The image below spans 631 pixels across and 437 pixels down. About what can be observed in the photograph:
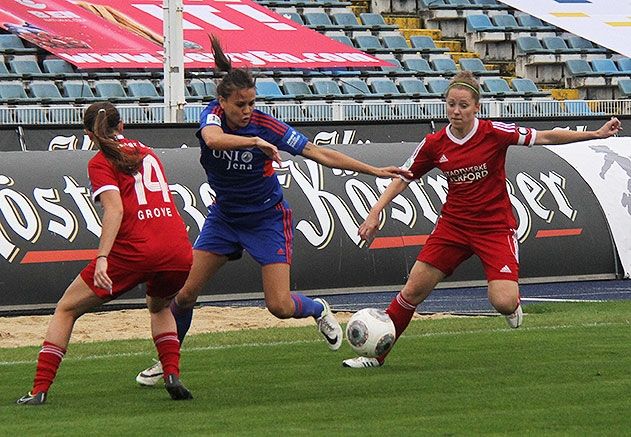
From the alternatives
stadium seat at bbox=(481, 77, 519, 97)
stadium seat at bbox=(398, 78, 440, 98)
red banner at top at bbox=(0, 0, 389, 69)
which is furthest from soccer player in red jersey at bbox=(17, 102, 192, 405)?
stadium seat at bbox=(481, 77, 519, 97)

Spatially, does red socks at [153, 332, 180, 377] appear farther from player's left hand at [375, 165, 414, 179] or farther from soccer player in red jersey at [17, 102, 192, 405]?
player's left hand at [375, 165, 414, 179]

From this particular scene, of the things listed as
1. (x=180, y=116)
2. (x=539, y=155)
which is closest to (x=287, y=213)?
(x=539, y=155)

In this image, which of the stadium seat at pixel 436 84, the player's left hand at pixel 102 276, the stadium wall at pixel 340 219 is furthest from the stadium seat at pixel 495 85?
the player's left hand at pixel 102 276

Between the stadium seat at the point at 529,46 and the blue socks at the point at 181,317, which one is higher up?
the blue socks at the point at 181,317

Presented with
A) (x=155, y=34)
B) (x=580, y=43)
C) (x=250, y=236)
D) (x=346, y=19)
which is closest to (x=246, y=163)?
(x=250, y=236)

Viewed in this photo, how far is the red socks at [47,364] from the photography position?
8.91 metres

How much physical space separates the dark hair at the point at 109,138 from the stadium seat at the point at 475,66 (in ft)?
82.0

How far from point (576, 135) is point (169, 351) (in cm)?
341

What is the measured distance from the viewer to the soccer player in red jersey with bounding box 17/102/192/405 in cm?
889

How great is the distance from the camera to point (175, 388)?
9.14 meters

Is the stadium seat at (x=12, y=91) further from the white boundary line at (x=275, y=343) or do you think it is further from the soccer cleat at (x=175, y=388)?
the soccer cleat at (x=175, y=388)

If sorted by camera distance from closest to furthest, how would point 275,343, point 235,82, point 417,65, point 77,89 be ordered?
point 235,82, point 275,343, point 77,89, point 417,65

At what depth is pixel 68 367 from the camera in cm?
1131

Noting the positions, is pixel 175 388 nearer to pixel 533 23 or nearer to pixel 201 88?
pixel 201 88
